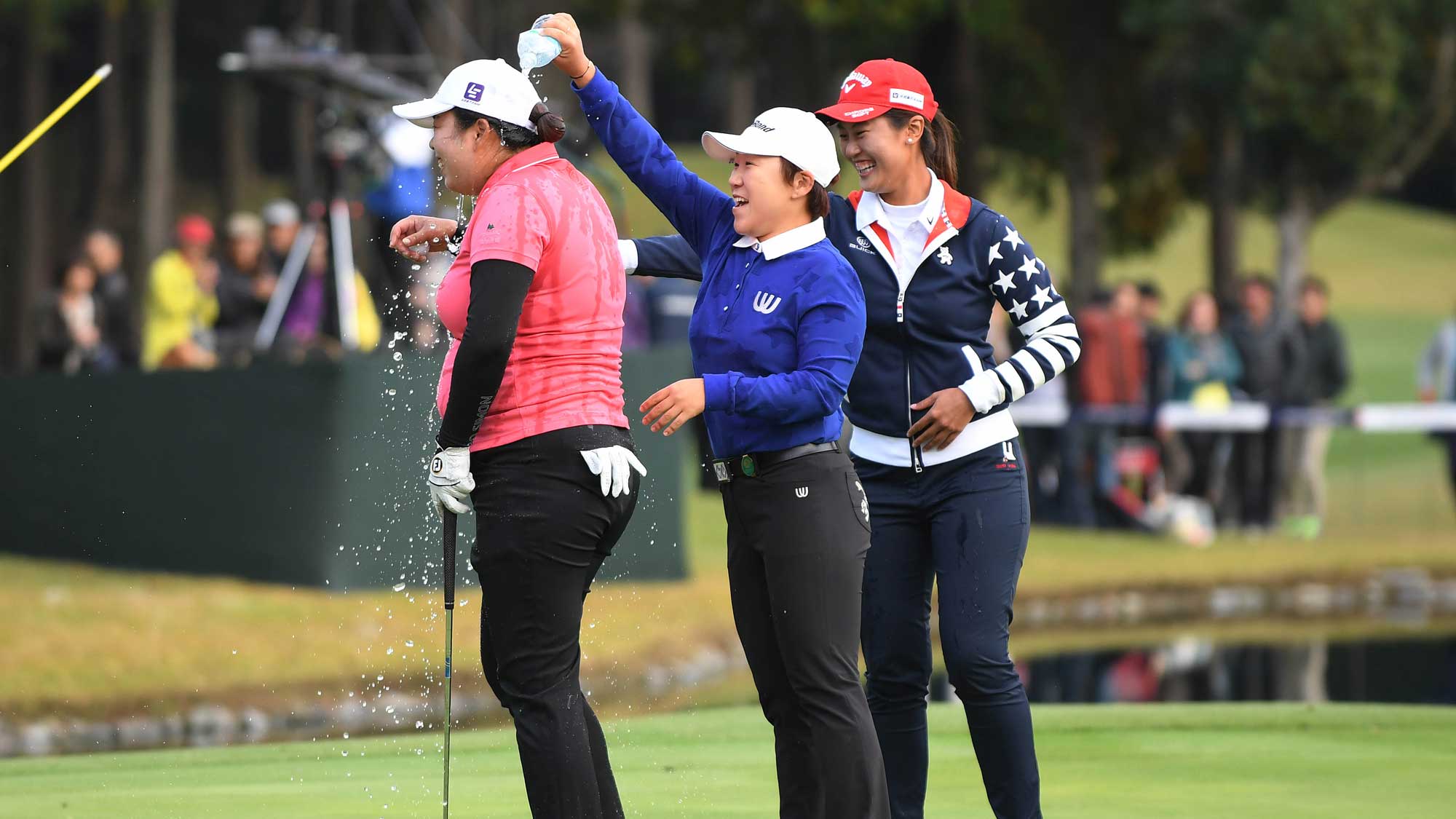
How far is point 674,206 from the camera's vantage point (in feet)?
17.1

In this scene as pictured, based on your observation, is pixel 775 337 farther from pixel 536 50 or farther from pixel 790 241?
pixel 536 50

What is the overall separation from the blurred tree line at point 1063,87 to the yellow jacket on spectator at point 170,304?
1348 millimetres

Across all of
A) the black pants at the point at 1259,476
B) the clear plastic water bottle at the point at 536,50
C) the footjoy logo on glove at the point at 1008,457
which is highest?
the clear plastic water bottle at the point at 536,50

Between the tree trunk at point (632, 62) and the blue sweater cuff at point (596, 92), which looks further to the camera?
the tree trunk at point (632, 62)

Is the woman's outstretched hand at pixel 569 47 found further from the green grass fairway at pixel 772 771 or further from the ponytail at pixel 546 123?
the green grass fairway at pixel 772 771

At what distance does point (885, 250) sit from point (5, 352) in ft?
87.4

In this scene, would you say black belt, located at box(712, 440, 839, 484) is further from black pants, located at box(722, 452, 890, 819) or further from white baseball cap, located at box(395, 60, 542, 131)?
white baseball cap, located at box(395, 60, 542, 131)

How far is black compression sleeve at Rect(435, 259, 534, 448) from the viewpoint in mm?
4441

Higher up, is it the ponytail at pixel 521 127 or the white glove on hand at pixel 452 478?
the ponytail at pixel 521 127

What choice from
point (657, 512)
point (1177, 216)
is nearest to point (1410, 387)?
point (1177, 216)

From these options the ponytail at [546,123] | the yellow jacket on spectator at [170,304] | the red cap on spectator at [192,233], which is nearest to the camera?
the ponytail at [546,123]

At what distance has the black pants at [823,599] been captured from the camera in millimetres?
4777

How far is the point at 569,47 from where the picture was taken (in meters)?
4.97

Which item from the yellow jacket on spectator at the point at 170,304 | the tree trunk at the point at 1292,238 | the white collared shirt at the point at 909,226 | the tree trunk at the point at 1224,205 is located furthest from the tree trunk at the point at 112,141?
the white collared shirt at the point at 909,226
